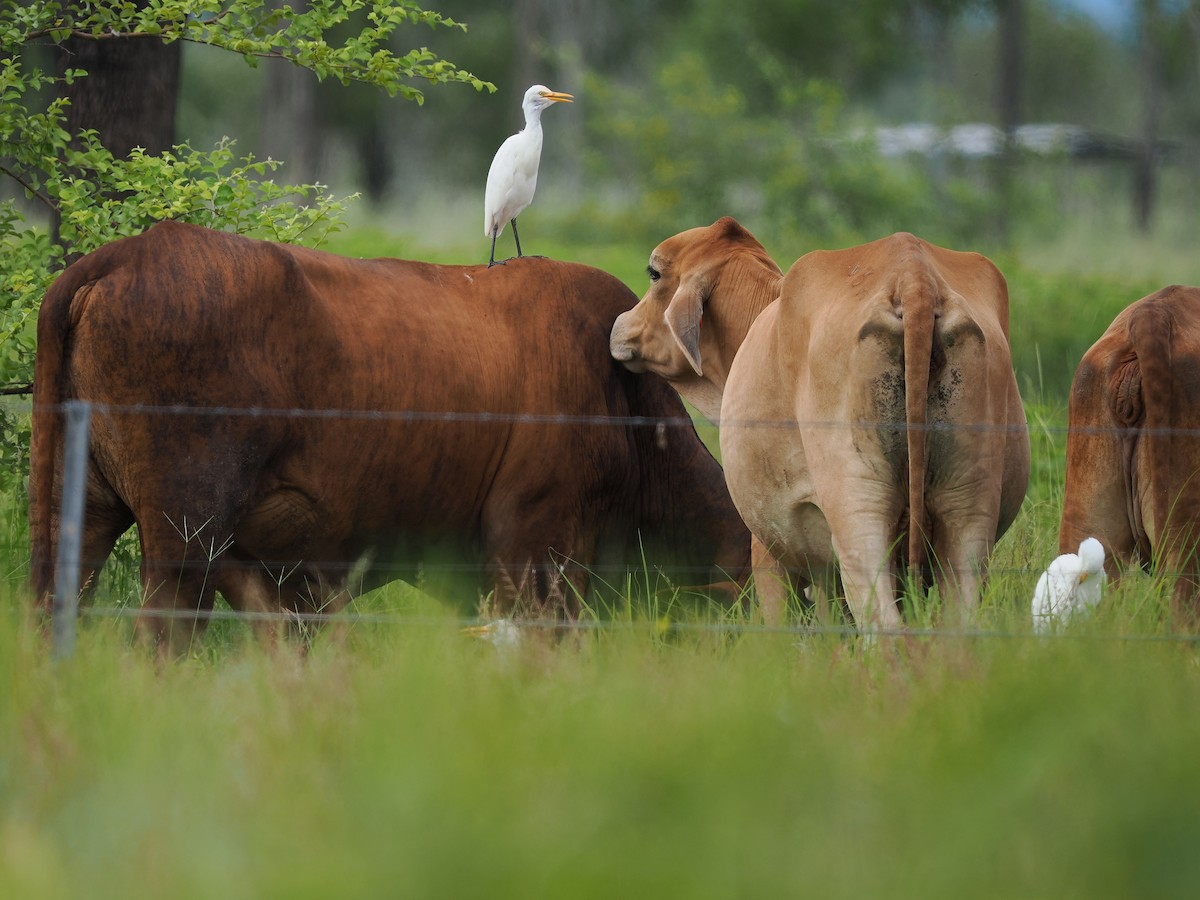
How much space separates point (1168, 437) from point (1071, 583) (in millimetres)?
569

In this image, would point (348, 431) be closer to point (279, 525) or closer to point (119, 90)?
point (279, 525)

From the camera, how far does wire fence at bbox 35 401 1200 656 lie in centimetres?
406

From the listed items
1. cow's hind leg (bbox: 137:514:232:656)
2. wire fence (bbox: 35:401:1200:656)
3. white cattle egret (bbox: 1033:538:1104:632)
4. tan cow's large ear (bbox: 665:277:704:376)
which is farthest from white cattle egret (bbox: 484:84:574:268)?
white cattle egret (bbox: 1033:538:1104:632)

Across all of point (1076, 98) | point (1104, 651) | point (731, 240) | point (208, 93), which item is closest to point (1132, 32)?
point (1076, 98)

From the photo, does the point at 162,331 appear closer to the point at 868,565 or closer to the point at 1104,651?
the point at 868,565

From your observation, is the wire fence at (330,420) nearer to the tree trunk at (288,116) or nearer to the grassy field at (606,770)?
the grassy field at (606,770)

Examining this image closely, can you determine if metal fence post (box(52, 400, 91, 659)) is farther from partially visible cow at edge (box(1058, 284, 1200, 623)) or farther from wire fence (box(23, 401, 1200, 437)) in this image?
partially visible cow at edge (box(1058, 284, 1200, 623))

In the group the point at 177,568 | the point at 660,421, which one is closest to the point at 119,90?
the point at 177,568

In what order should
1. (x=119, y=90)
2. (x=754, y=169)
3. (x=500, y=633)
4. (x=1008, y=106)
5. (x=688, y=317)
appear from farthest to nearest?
(x=1008, y=106)
(x=754, y=169)
(x=119, y=90)
(x=688, y=317)
(x=500, y=633)

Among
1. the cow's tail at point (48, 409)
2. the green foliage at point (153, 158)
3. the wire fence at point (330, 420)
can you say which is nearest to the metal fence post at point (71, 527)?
the wire fence at point (330, 420)

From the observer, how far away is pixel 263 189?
6.52 m

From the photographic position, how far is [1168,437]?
17.6 feet

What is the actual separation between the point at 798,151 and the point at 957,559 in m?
Answer: 15.2

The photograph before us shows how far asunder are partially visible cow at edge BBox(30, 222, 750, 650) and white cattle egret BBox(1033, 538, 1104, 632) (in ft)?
5.08
